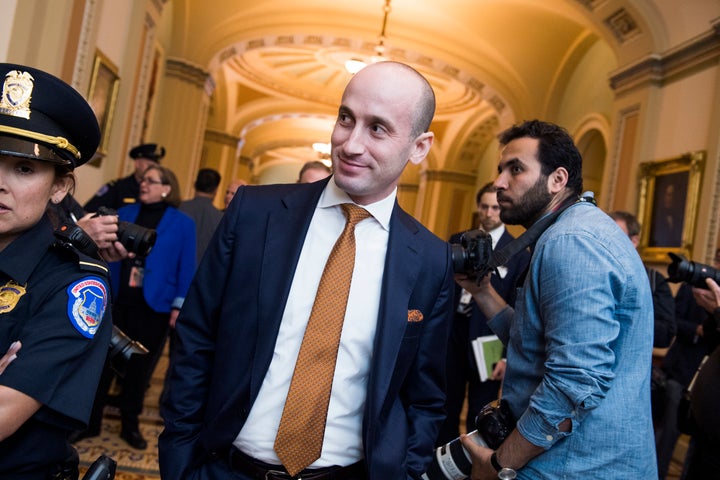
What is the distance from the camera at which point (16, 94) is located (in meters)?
1.39

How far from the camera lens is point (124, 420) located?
159 inches

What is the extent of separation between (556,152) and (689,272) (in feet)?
4.27

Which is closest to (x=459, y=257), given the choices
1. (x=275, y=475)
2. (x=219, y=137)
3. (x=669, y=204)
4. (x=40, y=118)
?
(x=275, y=475)

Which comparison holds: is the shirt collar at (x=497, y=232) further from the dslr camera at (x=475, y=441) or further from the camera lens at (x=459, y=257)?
the dslr camera at (x=475, y=441)

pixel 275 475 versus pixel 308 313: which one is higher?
pixel 308 313

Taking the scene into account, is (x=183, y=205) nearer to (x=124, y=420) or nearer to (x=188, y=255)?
(x=188, y=255)

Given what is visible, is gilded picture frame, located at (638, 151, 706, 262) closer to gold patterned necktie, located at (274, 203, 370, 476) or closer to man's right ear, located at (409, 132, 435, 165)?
man's right ear, located at (409, 132, 435, 165)

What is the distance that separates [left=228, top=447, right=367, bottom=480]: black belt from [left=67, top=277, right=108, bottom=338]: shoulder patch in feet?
1.38

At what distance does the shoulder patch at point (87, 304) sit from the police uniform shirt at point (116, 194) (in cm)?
311

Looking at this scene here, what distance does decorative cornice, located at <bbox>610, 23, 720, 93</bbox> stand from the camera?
6.08 m

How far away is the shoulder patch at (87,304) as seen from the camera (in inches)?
53.1

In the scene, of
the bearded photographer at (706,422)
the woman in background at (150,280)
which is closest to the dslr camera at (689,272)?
the bearded photographer at (706,422)

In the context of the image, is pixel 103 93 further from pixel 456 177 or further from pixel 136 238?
pixel 456 177

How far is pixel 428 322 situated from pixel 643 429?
62 cm
